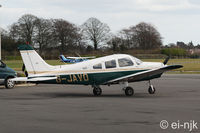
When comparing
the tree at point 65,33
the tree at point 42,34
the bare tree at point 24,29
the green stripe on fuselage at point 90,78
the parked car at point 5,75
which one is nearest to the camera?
the green stripe on fuselage at point 90,78

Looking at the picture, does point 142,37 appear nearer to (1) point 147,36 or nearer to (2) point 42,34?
(1) point 147,36

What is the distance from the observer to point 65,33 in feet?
342

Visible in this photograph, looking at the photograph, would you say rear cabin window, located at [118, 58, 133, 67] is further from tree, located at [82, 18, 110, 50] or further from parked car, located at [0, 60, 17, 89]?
→ tree, located at [82, 18, 110, 50]

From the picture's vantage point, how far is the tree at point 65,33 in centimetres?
10362

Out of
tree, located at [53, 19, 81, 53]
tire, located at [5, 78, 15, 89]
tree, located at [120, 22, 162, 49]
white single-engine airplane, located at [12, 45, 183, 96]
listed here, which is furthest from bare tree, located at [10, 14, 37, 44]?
white single-engine airplane, located at [12, 45, 183, 96]

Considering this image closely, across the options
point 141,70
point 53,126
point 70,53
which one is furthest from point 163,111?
point 70,53

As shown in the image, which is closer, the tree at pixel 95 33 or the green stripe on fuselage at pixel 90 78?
the green stripe on fuselage at pixel 90 78

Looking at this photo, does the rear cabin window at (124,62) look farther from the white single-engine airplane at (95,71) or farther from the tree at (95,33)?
the tree at (95,33)

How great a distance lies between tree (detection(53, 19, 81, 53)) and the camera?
10362 centimetres

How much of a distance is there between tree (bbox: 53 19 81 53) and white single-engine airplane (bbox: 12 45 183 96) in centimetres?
8591

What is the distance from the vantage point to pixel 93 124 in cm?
985

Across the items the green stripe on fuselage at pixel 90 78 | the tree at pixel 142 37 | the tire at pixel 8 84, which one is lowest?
the tire at pixel 8 84

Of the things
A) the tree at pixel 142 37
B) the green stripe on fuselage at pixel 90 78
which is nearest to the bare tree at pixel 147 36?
the tree at pixel 142 37

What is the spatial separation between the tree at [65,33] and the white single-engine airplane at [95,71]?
85.9m
